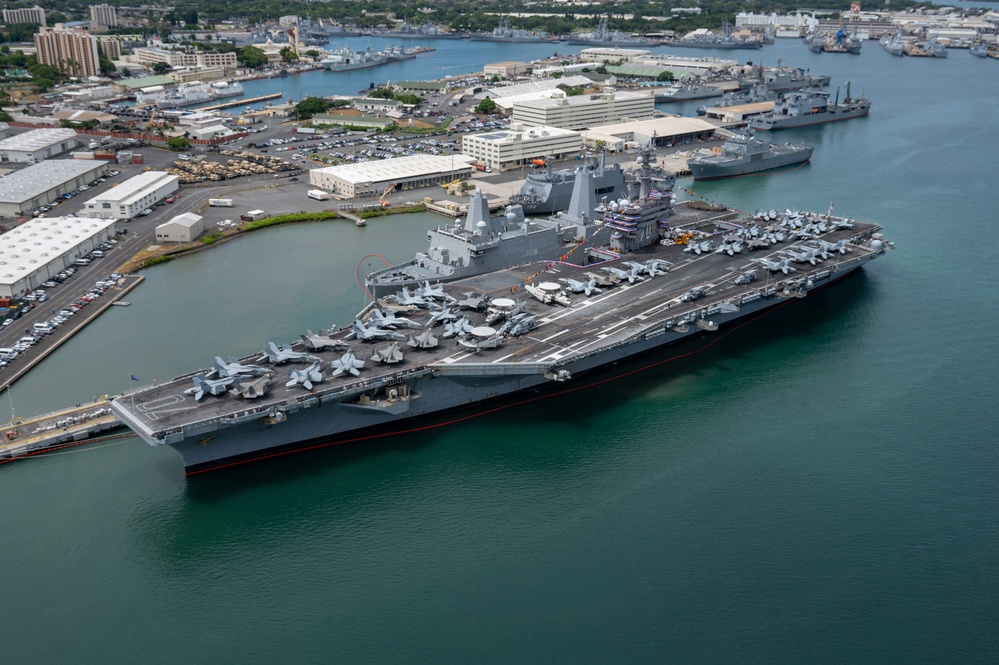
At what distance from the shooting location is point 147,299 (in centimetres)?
5122

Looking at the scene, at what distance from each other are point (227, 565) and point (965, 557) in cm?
2613

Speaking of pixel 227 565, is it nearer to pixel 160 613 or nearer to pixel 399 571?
pixel 160 613

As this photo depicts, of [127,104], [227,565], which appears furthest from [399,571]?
[127,104]

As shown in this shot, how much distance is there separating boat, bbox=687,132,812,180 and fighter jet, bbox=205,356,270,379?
5983 cm

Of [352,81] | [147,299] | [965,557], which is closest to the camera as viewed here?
[965,557]

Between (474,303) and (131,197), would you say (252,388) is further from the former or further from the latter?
(131,197)

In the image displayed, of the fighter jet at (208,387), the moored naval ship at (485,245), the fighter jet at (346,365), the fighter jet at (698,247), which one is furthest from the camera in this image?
the fighter jet at (698,247)

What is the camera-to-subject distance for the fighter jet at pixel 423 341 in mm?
37312

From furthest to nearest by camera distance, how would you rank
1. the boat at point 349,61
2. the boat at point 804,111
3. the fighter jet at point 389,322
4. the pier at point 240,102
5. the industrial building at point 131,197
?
the boat at point 349,61 < the pier at point 240,102 < the boat at point 804,111 < the industrial building at point 131,197 < the fighter jet at point 389,322

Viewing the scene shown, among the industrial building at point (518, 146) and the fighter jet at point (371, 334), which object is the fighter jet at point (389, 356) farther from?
the industrial building at point (518, 146)

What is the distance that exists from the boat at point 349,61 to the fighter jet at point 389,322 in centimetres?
13754

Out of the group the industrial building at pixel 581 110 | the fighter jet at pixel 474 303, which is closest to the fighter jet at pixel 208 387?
the fighter jet at pixel 474 303

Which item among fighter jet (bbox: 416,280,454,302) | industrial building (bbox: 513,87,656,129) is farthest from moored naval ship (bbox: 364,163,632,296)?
industrial building (bbox: 513,87,656,129)

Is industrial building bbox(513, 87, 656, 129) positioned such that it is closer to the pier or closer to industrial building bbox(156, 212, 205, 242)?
the pier
